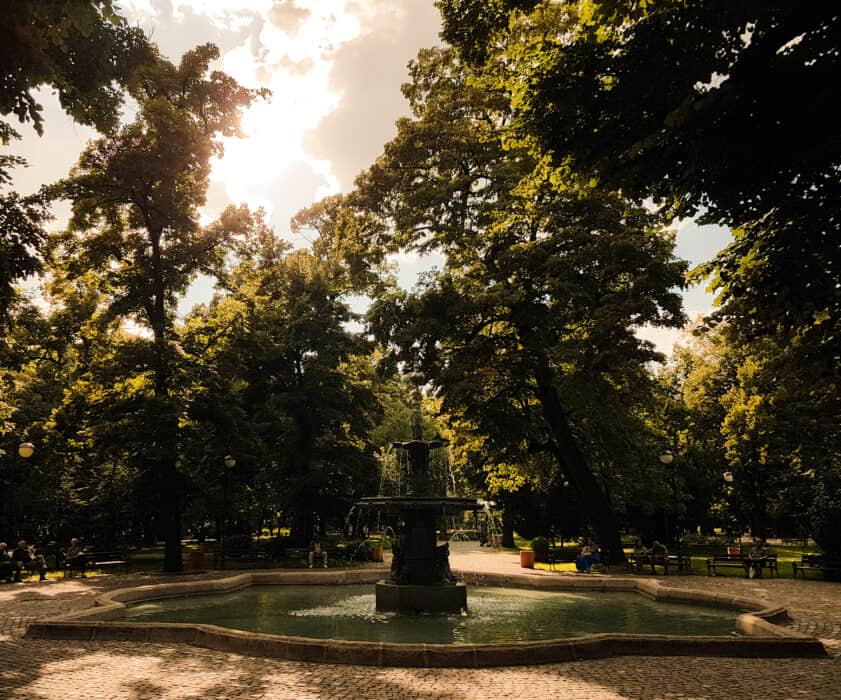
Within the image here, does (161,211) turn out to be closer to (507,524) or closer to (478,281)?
(478,281)

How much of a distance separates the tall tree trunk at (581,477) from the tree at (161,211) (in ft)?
44.3

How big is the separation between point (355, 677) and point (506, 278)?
16.7 meters

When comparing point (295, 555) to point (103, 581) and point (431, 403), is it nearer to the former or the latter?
point (103, 581)

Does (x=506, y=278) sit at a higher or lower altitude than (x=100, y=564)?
higher

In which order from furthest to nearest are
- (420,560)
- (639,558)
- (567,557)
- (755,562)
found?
(567,557) → (639,558) → (755,562) → (420,560)

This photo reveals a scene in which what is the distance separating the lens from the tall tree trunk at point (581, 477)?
78.1 feet

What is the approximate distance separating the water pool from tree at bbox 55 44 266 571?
8844mm

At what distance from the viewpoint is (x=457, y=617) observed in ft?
42.0

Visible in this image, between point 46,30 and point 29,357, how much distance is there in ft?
91.6

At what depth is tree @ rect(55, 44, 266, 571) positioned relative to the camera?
23266mm

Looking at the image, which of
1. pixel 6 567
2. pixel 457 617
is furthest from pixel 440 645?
pixel 6 567

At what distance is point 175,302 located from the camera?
1161 inches

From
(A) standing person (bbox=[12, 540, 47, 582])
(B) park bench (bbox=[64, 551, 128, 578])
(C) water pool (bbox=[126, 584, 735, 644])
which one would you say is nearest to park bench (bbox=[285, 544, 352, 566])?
(B) park bench (bbox=[64, 551, 128, 578])

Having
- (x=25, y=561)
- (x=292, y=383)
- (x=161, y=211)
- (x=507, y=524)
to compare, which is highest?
(x=161, y=211)
